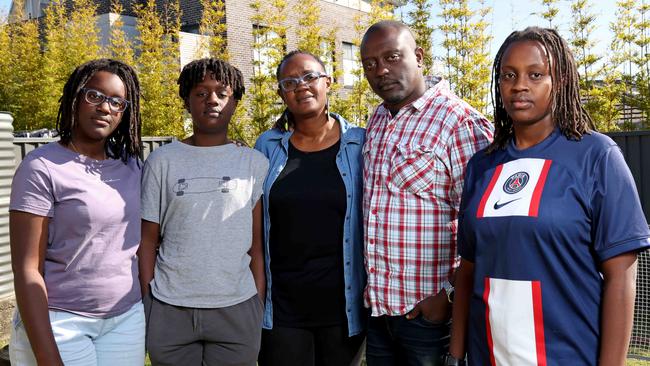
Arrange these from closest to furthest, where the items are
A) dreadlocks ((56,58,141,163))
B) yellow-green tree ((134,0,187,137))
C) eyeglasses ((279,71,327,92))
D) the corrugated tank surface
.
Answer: dreadlocks ((56,58,141,163))
eyeglasses ((279,71,327,92))
the corrugated tank surface
yellow-green tree ((134,0,187,137))

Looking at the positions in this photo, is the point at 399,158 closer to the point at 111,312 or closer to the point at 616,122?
the point at 111,312

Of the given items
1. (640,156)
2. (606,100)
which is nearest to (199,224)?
(640,156)

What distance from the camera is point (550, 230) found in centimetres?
183

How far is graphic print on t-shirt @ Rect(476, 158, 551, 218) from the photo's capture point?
188cm

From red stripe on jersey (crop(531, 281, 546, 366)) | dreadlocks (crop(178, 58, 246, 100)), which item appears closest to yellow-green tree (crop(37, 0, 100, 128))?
dreadlocks (crop(178, 58, 246, 100))

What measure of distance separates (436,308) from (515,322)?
2.21 feet

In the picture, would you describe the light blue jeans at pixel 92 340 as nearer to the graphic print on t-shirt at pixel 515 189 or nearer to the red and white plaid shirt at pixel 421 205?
the red and white plaid shirt at pixel 421 205

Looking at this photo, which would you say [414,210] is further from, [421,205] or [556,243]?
[556,243]

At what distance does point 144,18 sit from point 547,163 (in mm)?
12378

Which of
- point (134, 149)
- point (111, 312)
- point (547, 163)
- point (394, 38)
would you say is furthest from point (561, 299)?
point (134, 149)

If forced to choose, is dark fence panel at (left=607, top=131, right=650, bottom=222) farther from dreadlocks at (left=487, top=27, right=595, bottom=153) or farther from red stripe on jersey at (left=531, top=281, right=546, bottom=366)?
red stripe on jersey at (left=531, top=281, right=546, bottom=366)

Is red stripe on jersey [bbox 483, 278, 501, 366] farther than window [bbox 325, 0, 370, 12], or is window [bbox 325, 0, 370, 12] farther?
window [bbox 325, 0, 370, 12]

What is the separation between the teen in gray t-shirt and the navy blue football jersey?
122 cm

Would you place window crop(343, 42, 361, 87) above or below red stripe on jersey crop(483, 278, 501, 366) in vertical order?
above
